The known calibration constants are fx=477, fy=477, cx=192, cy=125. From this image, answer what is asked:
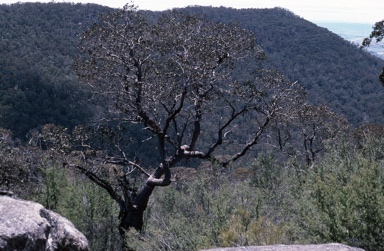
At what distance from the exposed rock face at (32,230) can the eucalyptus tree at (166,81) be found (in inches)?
236

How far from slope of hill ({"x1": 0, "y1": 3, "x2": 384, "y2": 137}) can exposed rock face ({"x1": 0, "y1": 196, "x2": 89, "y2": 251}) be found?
125 feet

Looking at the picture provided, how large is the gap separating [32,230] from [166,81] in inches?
328

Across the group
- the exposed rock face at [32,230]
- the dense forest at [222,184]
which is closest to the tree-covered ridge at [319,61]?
the dense forest at [222,184]

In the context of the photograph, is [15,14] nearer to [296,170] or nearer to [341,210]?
[296,170]

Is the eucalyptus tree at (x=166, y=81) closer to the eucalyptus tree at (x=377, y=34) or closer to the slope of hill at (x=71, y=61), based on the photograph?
the eucalyptus tree at (x=377, y=34)

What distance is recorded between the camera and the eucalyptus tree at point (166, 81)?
41.1 feet

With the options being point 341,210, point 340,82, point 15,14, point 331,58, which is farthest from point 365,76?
point 341,210

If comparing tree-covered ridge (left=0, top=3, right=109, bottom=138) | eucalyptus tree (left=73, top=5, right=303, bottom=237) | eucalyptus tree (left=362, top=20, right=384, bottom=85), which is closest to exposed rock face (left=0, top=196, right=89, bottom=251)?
eucalyptus tree (left=73, top=5, right=303, bottom=237)

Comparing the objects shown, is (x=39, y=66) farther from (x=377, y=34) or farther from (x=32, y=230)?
(x=32, y=230)

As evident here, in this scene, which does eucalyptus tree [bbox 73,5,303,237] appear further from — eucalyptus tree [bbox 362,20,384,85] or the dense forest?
eucalyptus tree [bbox 362,20,384,85]

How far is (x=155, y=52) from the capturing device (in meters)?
13.5

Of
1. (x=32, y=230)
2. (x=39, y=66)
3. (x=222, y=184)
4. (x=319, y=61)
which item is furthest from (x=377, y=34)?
(x=319, y=61)

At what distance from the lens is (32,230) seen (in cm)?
509

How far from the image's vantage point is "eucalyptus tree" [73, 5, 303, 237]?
1252 centimetres
